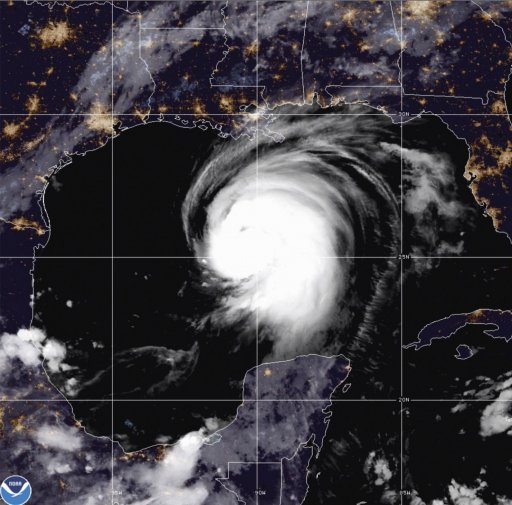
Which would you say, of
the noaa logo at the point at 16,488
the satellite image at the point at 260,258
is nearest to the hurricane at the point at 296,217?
the satellite image at the point at 260,258

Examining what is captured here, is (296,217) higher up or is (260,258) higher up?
(296,217)

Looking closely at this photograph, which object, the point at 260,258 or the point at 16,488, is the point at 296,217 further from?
the point at 16,488

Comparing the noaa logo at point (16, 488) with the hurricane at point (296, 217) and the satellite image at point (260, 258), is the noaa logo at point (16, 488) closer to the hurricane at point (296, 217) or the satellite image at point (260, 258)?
the satellite image at point (260, 258)

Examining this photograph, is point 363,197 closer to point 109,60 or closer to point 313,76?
point 313,76

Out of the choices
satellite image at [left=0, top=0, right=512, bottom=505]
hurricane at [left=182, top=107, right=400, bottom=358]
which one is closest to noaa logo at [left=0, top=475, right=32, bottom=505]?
satellite image at [left=0, top=0, right=512, bottom=505]

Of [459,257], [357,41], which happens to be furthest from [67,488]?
[357,41]

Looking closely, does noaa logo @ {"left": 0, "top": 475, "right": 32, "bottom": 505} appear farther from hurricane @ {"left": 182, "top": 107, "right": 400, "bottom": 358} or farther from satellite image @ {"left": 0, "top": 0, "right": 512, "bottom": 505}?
hurricane @ {"left": 182, "top": 107, "right": 400, "bottom": 358}

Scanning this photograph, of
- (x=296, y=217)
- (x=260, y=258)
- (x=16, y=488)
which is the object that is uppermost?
(x=296, y=217)

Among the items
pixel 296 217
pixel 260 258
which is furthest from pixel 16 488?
pixel 296 217
